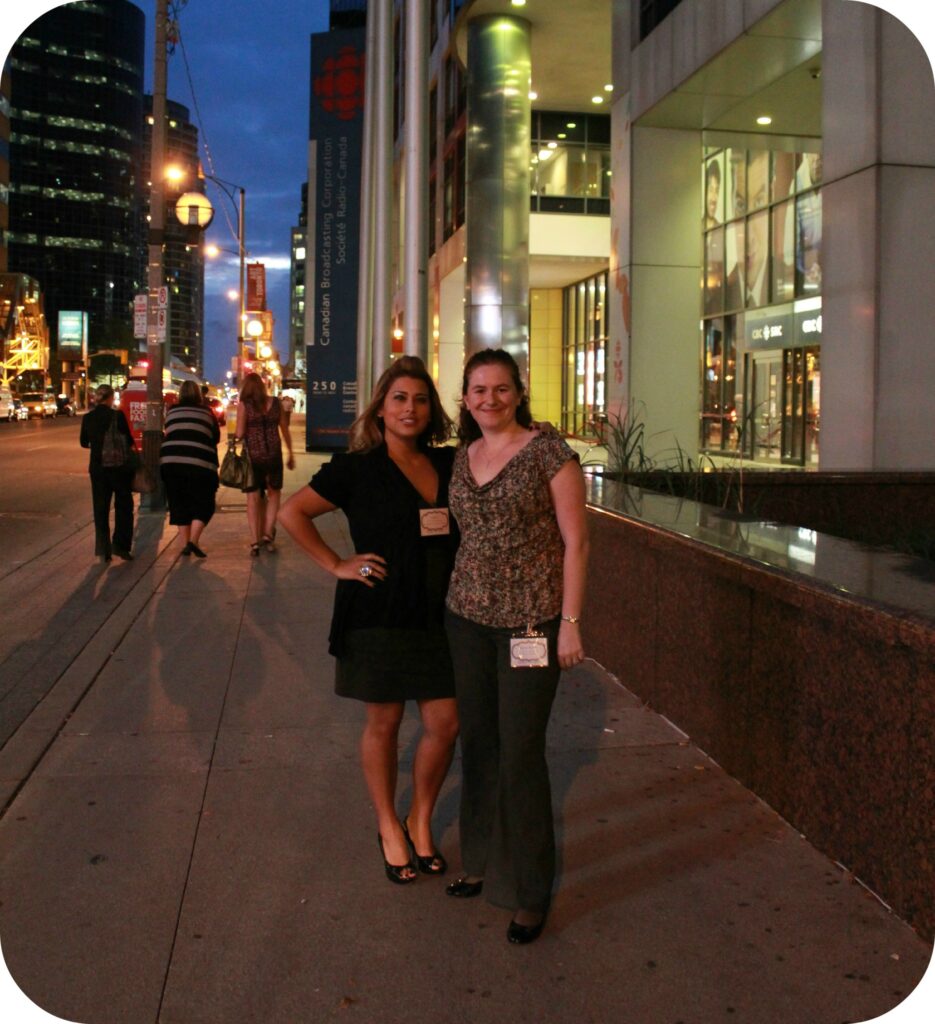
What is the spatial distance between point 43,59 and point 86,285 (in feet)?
127

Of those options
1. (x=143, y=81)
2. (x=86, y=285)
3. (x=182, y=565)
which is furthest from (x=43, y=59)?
(x=182, y=565)

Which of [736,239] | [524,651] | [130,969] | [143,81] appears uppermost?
[143,81]

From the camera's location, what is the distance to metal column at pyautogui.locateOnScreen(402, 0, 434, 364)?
13.6 m

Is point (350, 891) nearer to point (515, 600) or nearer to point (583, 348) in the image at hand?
point (515, 600)

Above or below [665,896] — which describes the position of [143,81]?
above

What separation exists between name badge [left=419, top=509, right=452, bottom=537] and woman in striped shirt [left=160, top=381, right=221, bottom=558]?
28.9 ft

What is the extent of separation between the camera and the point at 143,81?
158500 millimetres

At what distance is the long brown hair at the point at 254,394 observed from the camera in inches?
496

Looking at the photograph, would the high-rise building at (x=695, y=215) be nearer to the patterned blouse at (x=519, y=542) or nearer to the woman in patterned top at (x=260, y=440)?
the woman in patterned top at (x=260, y=440)

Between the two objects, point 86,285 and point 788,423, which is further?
point 86,285

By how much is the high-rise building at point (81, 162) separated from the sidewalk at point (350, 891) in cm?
14217

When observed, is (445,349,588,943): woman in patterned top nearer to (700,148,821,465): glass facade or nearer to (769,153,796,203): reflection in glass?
(700,148,821,465): glass facade

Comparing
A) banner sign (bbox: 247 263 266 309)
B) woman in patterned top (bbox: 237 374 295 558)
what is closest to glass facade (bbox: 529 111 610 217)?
woman in patterned top (bbox: 237 374 295 558)

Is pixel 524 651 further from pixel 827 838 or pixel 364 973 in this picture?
pixel 827 838
